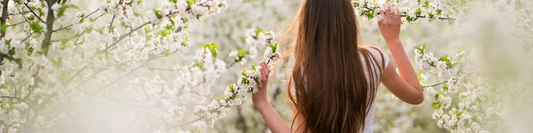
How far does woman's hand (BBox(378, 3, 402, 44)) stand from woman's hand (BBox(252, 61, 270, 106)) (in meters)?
0.70

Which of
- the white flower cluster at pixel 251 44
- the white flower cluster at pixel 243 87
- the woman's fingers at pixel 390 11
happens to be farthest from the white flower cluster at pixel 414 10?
the white flower cluster at pixel 251 44

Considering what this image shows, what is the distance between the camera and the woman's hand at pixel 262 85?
128 centimetres

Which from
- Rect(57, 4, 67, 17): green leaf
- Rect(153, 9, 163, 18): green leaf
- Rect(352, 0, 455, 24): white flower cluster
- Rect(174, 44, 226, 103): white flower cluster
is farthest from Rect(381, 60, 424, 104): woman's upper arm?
Rect(57, 4, 67, 17): green leaf

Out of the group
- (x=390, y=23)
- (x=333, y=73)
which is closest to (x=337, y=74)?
(x=333, y=73)

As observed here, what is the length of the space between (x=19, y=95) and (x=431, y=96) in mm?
2699

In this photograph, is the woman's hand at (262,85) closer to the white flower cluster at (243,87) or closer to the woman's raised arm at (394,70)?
the white flower cluster at (243,87)

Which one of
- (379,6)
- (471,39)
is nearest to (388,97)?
(471,39)

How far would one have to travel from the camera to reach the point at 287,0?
4438 mm

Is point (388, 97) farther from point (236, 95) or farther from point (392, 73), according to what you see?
point (236, 95)

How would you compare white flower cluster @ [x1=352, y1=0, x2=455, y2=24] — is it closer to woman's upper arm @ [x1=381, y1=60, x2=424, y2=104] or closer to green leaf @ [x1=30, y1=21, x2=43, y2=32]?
woman's upper arm @ [x1=381, y1=60, x2=424, y2=104]

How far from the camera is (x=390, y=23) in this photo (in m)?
1.42

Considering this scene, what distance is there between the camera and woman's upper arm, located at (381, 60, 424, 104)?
1.34 metres

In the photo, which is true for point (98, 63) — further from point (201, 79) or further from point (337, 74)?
point (337, 74)

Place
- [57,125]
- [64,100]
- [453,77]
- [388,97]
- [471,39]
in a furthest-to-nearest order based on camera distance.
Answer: [388,97]
[471,39]
[453,77]
[57,125]
[64,100]
